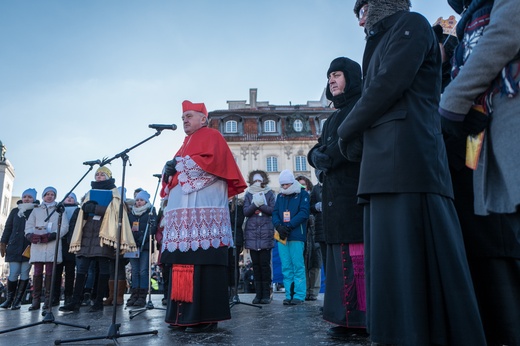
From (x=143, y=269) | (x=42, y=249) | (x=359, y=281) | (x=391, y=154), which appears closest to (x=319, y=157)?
(x=359, y=281)

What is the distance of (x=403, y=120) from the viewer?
7.70 feet

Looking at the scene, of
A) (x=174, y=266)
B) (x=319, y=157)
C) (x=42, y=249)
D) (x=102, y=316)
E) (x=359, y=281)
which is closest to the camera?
(x=359, y=281)

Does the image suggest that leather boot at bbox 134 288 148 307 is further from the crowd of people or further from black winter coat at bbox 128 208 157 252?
the crowd of people

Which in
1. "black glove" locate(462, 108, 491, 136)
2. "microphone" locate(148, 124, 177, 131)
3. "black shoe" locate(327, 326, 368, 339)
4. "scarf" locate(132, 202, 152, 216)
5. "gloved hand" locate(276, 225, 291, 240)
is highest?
"microphone" locate(148, 124, 177, 131)

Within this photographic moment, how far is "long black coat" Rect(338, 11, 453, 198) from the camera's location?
2.27 meters

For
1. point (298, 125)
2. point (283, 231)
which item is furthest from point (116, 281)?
point (298, 125)

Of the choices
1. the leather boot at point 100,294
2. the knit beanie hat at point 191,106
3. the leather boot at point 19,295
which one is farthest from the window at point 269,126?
the knit beanie hat at point 191,106

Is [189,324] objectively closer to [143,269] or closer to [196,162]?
[196,162]

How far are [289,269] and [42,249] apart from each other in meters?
4.75

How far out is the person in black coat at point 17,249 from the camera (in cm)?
818

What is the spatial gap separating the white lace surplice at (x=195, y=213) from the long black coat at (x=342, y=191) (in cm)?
119

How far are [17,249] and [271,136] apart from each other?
104 feet

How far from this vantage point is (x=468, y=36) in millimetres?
2068

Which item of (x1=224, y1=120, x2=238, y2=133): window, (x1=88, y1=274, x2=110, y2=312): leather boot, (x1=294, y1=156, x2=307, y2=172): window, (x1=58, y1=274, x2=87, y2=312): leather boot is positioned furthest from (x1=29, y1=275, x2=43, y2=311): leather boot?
(x1=224, y1=120, x2=238, y2=133): window
